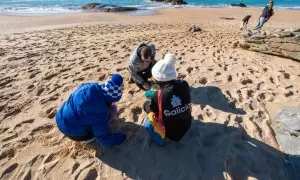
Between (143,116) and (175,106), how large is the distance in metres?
1.10

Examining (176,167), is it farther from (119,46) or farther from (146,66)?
(119,46)

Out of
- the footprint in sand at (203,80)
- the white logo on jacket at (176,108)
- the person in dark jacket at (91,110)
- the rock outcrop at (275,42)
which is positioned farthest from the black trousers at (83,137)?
the rock outcrop at (275,42)

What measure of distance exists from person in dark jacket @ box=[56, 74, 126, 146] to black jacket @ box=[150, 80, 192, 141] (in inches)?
21.0

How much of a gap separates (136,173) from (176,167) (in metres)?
0.48

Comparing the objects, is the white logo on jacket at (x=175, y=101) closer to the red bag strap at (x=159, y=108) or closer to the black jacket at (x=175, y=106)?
the black jacket at (x=175, y=106)

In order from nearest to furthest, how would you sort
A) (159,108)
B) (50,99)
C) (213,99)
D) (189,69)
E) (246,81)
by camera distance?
1. (159,108)
2. (213,99)
3. (50,99)
4. (246,81)
5. (189,69)

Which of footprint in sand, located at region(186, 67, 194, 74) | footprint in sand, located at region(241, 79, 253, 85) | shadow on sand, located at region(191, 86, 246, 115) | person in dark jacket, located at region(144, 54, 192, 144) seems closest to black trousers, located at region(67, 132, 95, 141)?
person in dark jacket, located at region(144, 54, 192, 144)

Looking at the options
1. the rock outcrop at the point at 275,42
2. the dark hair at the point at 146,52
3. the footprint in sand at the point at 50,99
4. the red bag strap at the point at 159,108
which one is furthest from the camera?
the rock outcrop at the point at 275,42

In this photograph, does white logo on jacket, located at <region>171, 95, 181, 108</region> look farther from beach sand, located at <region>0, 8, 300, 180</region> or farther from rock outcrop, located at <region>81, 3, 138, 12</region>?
rock outcrop, located at <region>81, 3, 138, 12</region>

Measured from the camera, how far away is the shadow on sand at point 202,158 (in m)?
3.24

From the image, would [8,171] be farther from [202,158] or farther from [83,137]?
[202,158]

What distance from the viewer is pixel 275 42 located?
7.12 metres

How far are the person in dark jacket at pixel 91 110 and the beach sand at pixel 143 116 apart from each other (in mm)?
311

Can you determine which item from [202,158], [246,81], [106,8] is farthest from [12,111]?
[106,8]
